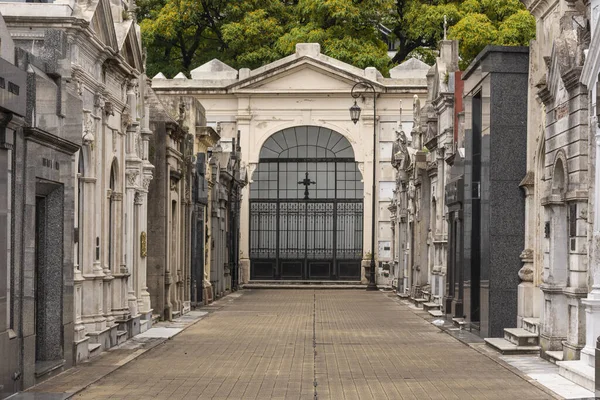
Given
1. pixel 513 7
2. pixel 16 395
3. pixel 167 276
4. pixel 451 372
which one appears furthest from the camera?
pixel 513 7

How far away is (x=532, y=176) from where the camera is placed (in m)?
20.9

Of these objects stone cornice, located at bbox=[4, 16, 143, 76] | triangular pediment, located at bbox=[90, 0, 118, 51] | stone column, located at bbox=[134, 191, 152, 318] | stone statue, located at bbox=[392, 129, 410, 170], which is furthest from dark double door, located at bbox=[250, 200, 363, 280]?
stone cornice, located at bbox=[4, 16, 143, 76]

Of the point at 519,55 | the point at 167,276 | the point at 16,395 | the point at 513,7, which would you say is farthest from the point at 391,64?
the point at 16,395

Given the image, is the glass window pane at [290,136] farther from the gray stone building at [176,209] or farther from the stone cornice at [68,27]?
the stone cornice at [68,27]

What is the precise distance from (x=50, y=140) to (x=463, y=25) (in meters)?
40.0

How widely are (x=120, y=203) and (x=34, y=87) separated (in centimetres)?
772

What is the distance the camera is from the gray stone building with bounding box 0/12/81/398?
45.6ft

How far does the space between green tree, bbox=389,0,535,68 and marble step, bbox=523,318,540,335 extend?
33.5m

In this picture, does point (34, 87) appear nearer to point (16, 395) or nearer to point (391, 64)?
point (16, 395)

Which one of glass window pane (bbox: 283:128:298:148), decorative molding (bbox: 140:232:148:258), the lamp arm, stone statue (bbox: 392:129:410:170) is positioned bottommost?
decorative molding (bbox: 140:232:148:258)

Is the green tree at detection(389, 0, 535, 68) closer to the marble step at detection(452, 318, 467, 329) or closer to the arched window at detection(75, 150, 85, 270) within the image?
the marble step at detection(452, 318, 467, 329)

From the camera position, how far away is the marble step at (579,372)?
48.2 ft

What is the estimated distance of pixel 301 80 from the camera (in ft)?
176

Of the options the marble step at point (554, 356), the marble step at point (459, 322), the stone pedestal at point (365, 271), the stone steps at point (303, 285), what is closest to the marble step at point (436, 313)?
the marble step at point (459, 322)
